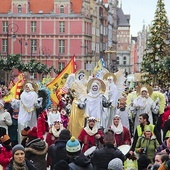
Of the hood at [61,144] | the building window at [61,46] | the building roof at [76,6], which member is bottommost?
the hood at [61,144]

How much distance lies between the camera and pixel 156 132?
45.2ft

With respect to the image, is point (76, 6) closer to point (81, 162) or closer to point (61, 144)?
point (61, 144)

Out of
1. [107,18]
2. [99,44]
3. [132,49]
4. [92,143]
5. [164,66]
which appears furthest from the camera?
[132,49]

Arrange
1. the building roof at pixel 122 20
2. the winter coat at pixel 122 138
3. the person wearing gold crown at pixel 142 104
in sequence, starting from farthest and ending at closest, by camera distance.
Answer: the building roof at pixel 122 20 → the person wearing gold crown at pixel 142 104 → the winter coat at pixel 122 138

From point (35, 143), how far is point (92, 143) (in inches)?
93.6

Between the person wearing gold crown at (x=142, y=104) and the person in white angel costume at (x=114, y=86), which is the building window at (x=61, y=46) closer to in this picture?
the person in white angel costume at (x=114, y=86)

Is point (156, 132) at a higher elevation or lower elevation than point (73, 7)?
lower

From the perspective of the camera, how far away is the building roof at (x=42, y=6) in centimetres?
8812

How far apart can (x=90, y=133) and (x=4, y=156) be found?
100 inches

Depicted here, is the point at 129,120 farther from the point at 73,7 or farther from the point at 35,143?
the point at 73,7

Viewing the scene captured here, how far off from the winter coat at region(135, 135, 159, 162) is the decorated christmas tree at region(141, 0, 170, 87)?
38.7m

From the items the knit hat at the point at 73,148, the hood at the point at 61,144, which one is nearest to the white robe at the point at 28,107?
the hood at the point at 61,144

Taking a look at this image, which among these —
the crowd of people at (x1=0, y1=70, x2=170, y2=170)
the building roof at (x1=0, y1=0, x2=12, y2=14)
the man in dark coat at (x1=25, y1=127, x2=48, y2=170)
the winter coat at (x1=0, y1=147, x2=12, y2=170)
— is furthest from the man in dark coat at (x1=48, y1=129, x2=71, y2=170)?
the building roof at (x1=0, y1=0, x2=12, y2=14)

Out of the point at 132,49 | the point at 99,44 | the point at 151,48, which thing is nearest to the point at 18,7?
the point at 99,44
